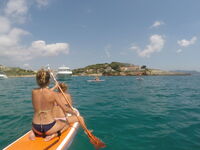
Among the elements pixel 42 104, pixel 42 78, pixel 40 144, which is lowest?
pixel 40 144

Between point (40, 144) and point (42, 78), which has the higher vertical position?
point (42, 78)

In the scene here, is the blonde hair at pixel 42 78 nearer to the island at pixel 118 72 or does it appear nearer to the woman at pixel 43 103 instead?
the woman at pixel 43 103

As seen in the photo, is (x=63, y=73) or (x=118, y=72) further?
(x=118, y=72)

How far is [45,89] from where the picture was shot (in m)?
3.99

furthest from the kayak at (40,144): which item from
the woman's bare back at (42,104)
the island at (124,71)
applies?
the island at (124,71)

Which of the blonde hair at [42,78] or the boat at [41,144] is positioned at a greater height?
the blonde hair at [42,78]

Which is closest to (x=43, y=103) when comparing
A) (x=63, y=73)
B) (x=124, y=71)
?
(x=63, y=73)

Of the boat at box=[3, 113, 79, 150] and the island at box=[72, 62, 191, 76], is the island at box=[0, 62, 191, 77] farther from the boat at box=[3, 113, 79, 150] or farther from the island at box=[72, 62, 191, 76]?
the boat at box=[3, 113, 79, 150]

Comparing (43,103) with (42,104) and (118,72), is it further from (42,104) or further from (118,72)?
(118,72)

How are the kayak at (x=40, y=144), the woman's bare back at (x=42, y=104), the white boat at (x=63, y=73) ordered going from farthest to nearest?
the white boat at (x=63, y=73) < the kayak at (x=40, y=144) < the woman's bare back at (x=42, y=104)

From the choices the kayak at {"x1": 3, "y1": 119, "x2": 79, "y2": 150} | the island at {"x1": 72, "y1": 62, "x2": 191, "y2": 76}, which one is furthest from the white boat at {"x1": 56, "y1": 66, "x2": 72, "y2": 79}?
the island at {"x1": 72, "y1": 62, "x2": 191, "y2": 76}

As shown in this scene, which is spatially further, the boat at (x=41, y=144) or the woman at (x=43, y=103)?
the boat at (x=41, y=144)

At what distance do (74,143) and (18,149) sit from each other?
2.14 meters

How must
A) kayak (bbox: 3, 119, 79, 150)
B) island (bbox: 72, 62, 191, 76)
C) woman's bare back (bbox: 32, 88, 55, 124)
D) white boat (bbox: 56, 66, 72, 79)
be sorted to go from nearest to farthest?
woman's bare back (bbox: 32, 88, 55, 124) → kayak (bbox: 3, 119, 79, 150) → white boat (bbox: 56, 66, 72, 79) → island (bbox: 72, 62, 191, 76)
